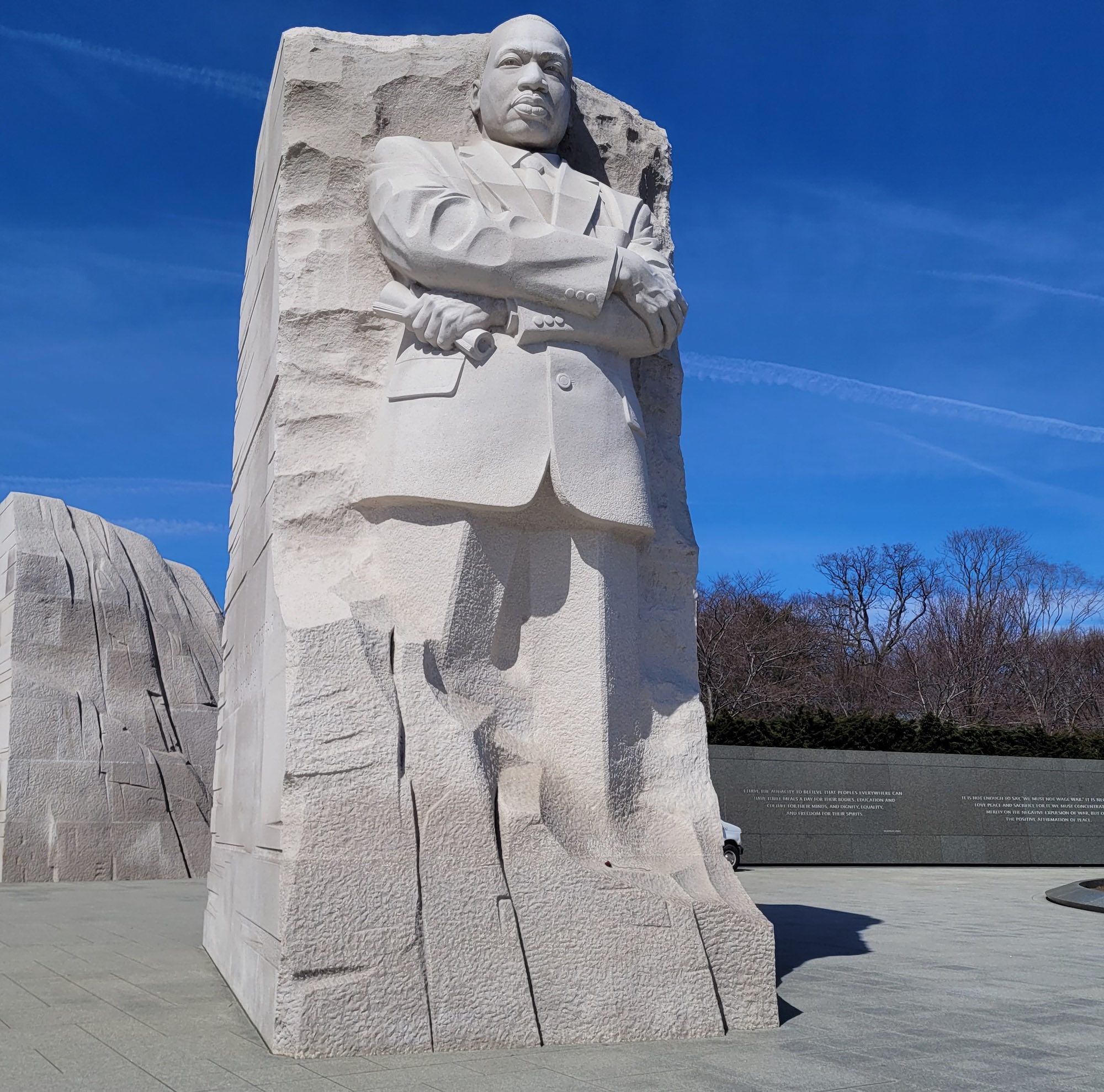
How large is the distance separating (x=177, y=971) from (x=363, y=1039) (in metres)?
1.77

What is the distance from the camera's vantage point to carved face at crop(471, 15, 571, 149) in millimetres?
4906

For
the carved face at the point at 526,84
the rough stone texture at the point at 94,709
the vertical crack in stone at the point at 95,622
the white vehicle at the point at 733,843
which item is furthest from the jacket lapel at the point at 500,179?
the white vehicle at the point at 733,843

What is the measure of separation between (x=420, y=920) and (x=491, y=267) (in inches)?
94.3

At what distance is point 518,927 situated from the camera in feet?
12.5

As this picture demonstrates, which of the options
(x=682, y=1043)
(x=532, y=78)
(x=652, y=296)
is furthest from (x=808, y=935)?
(x=532, y=78)

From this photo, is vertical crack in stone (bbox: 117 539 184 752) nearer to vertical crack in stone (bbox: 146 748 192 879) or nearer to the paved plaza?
vertical crack in stone (bbox: 146 748 192 879)

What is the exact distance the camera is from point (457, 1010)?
364 cm

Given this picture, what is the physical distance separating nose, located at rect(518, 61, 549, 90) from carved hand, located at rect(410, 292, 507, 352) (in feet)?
3.73

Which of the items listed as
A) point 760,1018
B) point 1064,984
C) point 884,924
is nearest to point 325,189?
point 760,1018

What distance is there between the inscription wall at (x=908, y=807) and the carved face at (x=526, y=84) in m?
10.2

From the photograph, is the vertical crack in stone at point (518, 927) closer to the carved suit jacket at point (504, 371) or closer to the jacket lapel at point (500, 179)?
the carved suit jacket at point (504, 371)

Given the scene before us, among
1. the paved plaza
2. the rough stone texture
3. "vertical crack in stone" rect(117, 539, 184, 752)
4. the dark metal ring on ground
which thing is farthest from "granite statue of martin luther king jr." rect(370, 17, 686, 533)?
"vertical crack in stone" rect(117, 539, 184, 752)

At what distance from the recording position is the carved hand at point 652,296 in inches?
182

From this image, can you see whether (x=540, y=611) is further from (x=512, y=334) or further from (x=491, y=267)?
(x=491, y=267)
